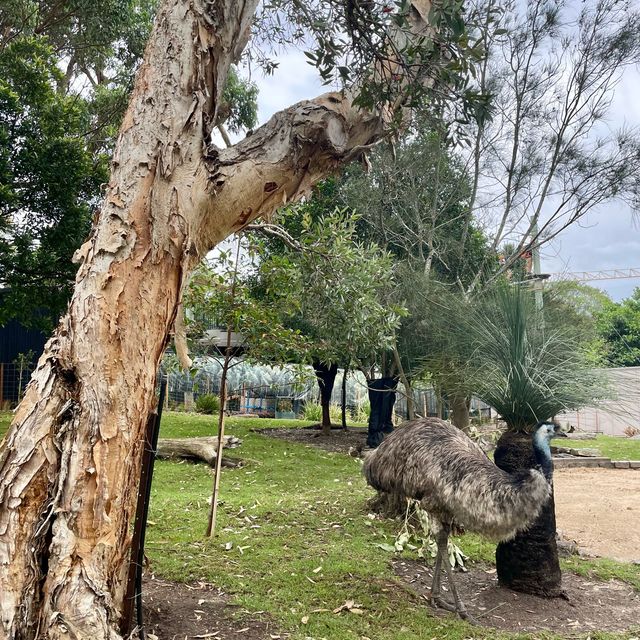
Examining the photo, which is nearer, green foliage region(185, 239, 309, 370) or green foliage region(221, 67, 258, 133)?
green foliage region(185, 239, 309, 370)

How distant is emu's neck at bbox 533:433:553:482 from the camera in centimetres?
500

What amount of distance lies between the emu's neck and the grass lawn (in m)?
1.10

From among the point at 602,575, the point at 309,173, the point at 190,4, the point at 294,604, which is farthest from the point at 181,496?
the point at 190,4

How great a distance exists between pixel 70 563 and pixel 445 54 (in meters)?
3.79

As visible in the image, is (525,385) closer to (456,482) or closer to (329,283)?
(456,482)

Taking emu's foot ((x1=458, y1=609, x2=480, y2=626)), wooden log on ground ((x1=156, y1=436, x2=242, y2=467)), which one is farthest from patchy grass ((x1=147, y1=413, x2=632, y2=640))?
wooden log on ground ((x1=156, y1=436, x2=242, y2=467))

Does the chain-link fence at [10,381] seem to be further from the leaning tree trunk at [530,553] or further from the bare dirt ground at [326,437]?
the leaning tree trunk at [530,553]

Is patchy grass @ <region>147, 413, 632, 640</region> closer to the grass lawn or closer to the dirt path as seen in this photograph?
the grass lawn

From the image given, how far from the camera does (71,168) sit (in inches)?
405

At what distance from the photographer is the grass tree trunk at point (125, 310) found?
2.94 metres

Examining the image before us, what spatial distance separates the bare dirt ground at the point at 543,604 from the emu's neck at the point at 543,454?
1081mm

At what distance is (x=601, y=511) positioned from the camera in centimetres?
906

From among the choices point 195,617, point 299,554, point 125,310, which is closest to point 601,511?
point 299,554

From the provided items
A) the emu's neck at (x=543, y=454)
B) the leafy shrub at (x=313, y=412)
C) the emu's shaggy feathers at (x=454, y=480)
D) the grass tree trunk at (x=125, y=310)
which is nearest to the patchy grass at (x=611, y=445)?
the leafy shrub at (x=313, y=412)
